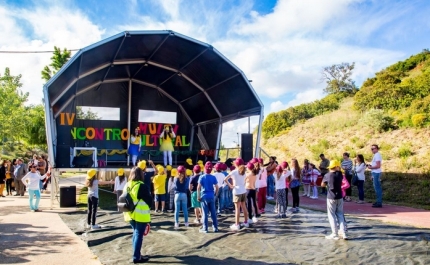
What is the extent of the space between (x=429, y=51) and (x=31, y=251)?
1560 inches

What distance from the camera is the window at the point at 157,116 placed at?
60.3 ft

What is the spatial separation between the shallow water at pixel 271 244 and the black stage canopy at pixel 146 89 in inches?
243

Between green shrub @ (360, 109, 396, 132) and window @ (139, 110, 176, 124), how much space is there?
38.1 ft

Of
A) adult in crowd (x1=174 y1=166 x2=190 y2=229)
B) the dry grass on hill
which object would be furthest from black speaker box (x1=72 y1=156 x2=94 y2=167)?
the dry grass on hill

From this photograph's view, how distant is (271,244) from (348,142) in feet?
52.9

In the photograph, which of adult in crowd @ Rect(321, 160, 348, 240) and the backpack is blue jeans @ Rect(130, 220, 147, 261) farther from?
adult in crowd @ Rect(321, 160, 348, 240)

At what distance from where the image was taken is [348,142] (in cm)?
2070

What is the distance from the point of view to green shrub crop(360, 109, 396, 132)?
63.9 feet

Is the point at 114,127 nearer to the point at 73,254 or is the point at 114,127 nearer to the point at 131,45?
the point at 131,45

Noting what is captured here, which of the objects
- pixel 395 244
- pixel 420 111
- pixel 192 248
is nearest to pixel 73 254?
pixel 192 248

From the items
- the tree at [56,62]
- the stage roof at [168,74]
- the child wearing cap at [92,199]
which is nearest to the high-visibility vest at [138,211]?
the child wearing cap at [92,199]

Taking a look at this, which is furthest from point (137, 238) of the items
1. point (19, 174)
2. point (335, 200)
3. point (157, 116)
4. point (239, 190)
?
point (157, 116)

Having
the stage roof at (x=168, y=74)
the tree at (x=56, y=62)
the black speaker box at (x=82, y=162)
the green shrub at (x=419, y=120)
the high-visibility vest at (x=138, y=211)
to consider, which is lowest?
the high-visibility vest at (x=138, y=211)

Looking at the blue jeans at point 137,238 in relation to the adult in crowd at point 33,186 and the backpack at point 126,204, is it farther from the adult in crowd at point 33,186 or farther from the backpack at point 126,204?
the adult in crowd at point 33,186
